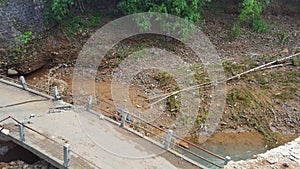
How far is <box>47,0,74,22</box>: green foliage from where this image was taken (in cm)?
1421

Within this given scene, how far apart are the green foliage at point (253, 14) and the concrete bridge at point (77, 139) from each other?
815cm

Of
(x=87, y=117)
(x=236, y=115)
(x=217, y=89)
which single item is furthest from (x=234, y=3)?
(x=87, y=117)

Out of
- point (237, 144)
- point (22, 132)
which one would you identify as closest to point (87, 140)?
point (22, 132)

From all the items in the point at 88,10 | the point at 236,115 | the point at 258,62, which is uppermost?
the point at 88,10

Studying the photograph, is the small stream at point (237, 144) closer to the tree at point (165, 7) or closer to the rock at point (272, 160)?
the rock at point (272, 160)

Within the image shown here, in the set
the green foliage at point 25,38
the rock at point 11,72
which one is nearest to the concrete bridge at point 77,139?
the rock at point 11,72

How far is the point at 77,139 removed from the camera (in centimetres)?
823

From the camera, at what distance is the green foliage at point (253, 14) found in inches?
605

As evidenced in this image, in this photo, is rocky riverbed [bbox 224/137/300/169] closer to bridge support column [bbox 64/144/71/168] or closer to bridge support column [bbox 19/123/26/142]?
bridge support column [bbox 64/144/71/168]

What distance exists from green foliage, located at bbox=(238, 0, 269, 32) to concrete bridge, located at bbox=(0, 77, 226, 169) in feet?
26.7

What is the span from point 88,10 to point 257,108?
8.07 metres

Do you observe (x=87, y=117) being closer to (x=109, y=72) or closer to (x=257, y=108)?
(x=109, y=72)

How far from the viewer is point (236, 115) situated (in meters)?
11.9

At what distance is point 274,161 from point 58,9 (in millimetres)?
9684
